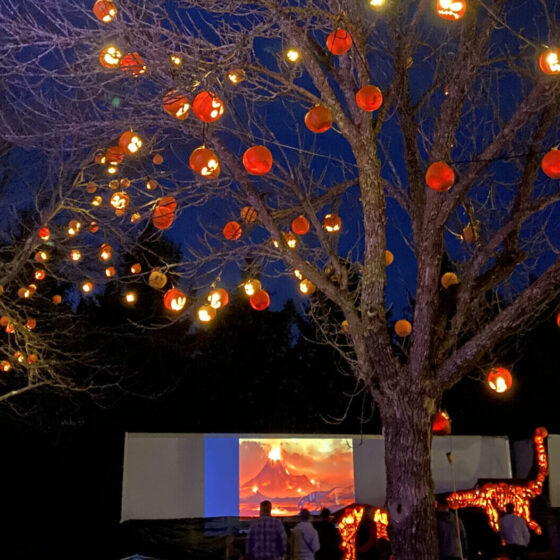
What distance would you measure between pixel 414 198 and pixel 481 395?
43.2 ft

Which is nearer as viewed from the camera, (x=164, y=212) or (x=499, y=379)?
(x=499, y=379)

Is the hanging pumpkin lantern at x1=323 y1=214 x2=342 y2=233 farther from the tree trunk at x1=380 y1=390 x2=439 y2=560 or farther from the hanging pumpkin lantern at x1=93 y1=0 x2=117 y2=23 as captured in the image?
the hanging pumpkin lantern at x1=93 y1=0 x2=117 y2=23

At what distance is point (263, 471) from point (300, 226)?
682 centimetres

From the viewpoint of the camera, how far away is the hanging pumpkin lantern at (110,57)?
673 centimetres

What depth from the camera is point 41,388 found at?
16766 mm

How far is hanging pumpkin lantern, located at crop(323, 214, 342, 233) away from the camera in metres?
8.54

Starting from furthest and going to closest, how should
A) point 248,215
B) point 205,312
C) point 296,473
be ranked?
point 296,473
point 205,312
point 248,215

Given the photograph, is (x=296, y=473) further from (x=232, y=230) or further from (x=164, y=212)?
(x=164, y=212)

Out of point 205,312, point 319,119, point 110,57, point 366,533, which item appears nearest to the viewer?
point 319,119

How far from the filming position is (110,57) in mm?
6758

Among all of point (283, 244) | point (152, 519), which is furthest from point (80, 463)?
point (283, 244)

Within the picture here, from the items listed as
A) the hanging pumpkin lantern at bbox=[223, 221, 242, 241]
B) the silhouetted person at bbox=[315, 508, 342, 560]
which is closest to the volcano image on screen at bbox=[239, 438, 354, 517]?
the silhouetted person at bbox=[315, 508, 342, 560]

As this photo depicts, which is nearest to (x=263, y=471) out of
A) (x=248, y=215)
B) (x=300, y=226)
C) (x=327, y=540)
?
(x=327, y=540)

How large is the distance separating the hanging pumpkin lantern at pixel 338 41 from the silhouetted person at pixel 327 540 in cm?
860
